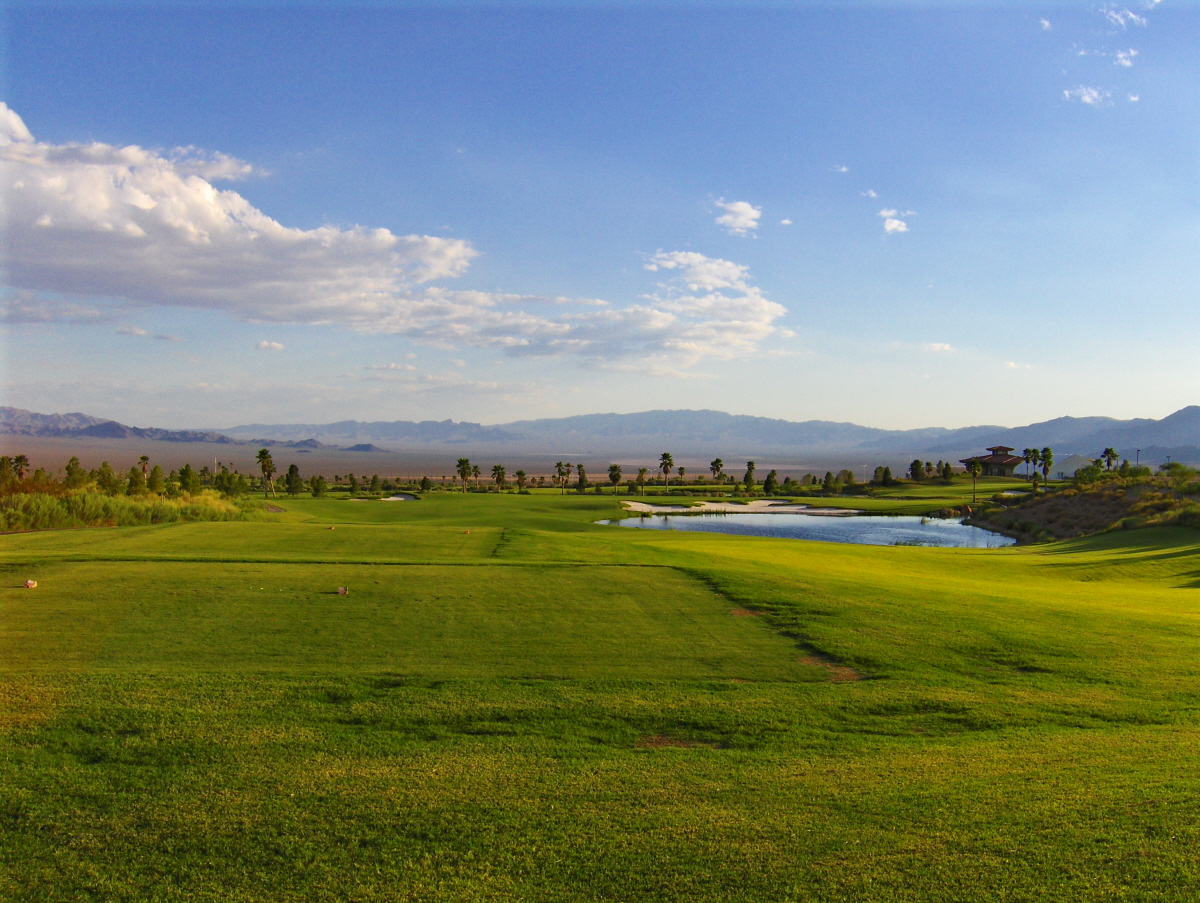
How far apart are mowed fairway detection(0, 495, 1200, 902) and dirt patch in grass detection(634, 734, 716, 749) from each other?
1.8 inches

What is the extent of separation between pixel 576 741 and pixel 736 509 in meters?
75.2

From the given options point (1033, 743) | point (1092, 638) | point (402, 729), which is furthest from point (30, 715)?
point (1092, 638)

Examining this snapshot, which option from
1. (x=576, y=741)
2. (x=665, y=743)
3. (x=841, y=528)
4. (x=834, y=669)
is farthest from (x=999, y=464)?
(x=576, y=741)

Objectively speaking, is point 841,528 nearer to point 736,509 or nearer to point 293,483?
point 736,509

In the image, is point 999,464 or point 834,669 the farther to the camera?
point 999,464

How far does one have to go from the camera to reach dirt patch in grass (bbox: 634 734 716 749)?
7682 millimetres

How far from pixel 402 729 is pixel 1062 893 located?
628 centimetres

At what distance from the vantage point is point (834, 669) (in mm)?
10680

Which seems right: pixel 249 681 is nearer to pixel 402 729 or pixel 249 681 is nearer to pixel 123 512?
pixel 402 729

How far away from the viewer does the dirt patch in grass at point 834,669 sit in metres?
10.3

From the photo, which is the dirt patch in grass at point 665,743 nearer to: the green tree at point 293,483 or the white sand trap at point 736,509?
the white sand trap at point 736,509

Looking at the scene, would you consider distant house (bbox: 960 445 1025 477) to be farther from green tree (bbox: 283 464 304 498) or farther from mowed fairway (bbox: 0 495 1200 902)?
mowed fairway (bbox: 0 495 1200 902)

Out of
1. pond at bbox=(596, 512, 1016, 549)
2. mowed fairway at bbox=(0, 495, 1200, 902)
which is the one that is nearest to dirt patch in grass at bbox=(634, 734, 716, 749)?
mowed fairway at bbox=(0, 495, 1200, 902)

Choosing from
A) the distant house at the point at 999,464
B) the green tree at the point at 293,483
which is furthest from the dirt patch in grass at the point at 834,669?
the distant house at the point at 999,464
